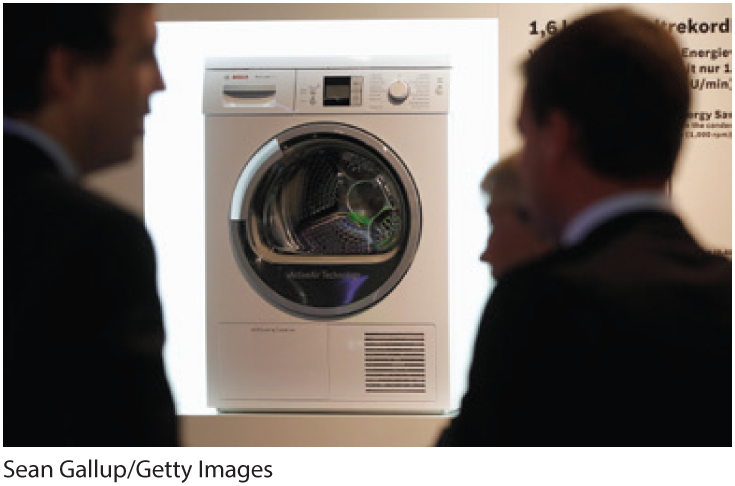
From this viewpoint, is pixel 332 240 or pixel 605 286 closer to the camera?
pixel 605 286

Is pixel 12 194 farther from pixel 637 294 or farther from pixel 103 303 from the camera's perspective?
pixel 637 294

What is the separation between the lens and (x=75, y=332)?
2.24 m

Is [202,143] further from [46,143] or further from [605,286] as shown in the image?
[605,286]

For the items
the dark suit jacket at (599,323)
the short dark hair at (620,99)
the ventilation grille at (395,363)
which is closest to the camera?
the dark suit jacket at (599,323)

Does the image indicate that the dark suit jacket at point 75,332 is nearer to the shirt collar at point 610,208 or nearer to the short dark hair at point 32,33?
the short dark hair at point 32,33

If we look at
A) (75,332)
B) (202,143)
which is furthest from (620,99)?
(75,332)

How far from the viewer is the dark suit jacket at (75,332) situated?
212cm

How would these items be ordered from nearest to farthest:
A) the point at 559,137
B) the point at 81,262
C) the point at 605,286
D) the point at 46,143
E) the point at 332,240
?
the point at 605,286
the point at 559,137
the point at 81,262
the point at 46,143
the point at 332,240

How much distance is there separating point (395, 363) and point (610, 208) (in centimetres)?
85

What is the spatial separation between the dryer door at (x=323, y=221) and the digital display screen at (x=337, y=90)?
68mm

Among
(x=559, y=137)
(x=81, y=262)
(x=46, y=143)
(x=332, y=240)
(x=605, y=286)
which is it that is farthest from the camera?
(x=332, y=240)

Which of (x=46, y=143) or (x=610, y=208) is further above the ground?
(x=46, y=143)

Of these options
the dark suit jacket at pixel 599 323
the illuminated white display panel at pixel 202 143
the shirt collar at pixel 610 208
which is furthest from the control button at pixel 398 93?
the dark suit jacket at pixel 599 323

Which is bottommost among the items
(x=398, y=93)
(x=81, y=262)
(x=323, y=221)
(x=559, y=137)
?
(x=81, y=262)
